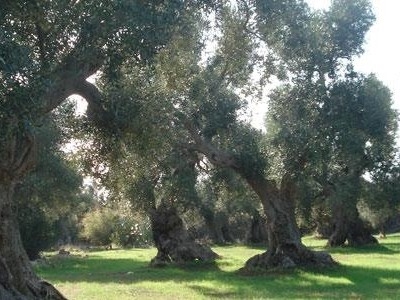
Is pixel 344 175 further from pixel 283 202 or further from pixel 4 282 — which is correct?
pixel 4 282

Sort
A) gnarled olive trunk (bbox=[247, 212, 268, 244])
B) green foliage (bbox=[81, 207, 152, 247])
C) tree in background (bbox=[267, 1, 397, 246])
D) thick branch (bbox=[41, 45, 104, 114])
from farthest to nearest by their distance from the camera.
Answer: green foliage (bbox=[81, 207, 152, 247]) → gnarled olive trunk (bbox=[247, 212, 268, 244]) → tree in background (bbox=[267, 1, 397, 246]) → thick branch (bbox=[41, 45, 104, 114])

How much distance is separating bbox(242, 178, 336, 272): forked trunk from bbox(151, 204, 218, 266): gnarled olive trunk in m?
7.49

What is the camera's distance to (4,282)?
12188mm

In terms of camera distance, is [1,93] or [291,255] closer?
[1,93]

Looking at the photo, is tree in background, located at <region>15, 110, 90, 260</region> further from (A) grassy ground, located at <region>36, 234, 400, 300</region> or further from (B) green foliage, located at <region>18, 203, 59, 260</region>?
(A) grassy ground, located at <region>36, 234, 400, 300</region>

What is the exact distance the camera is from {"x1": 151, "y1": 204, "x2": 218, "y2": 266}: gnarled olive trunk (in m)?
33.9

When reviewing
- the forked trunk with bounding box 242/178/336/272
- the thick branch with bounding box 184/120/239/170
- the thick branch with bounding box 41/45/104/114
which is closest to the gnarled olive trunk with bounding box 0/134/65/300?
the thick branch with bounding box 41/45/104/114

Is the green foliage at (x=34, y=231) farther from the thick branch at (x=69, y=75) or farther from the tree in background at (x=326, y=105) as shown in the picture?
the thick branch at (x=69, y=75)

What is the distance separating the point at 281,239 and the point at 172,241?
9.55 metres


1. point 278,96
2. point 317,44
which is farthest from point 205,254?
point 317,44

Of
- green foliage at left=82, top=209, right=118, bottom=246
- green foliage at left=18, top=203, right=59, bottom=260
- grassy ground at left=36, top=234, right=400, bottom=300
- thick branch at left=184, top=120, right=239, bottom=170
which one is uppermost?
green foliage at left=82, top=209, right=118, bottom=246

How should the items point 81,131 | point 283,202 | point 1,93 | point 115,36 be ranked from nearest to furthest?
point 1,93, point 115,36, point 81,131, point 283,202

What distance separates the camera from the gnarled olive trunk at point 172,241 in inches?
1334

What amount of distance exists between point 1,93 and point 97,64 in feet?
14.7
